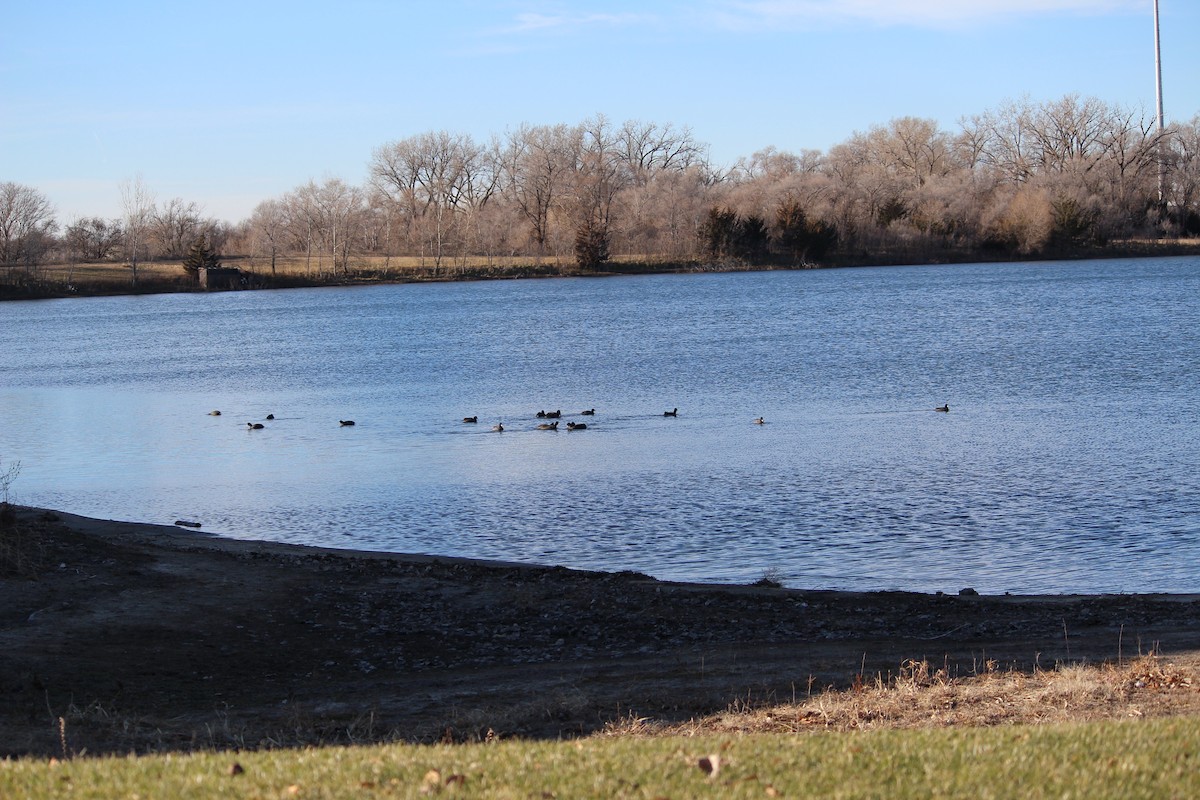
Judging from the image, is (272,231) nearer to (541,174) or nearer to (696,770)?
(541,174)

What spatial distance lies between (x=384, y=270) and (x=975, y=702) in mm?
119166

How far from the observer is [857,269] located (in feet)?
389

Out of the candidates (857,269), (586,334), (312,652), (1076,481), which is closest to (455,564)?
(312,652)

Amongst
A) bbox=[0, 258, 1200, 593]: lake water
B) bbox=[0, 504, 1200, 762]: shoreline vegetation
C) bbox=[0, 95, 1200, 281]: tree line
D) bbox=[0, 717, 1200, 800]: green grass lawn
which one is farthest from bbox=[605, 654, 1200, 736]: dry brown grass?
bbox=[0, 95, 1200, 281]: tree line

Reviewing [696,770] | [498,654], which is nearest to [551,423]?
[498,654]

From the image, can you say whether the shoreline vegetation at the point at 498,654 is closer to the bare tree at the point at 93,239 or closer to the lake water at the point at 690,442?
the lake water at the point at 690,442

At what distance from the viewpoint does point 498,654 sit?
39.9 feet

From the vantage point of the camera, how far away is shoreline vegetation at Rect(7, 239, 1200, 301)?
374ft

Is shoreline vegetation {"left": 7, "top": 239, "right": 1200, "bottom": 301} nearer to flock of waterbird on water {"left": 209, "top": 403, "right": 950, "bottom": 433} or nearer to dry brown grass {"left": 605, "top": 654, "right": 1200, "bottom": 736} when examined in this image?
flock of waterbird on water {"left": 209, "top": 403, "right": 950, "bottom": 433}

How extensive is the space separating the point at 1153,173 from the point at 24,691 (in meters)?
127

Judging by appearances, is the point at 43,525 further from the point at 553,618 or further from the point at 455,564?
the point at 553,618

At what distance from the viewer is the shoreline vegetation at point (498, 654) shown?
29.1 ft

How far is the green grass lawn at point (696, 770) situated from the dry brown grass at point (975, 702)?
130cm

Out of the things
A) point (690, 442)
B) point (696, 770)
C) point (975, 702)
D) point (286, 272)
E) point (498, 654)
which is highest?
point (286, 272)
